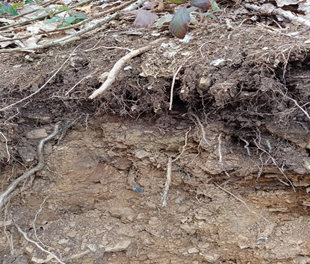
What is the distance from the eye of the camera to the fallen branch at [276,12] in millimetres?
1477

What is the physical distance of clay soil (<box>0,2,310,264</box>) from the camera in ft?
4.26

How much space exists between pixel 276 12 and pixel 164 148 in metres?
0.93

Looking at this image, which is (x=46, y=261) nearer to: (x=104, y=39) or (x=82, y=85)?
(x=82, y=85)

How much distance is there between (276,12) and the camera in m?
1.55

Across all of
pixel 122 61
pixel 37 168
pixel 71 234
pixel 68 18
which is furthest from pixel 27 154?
pixel 68 18

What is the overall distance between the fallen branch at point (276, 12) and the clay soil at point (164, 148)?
0.06 metres

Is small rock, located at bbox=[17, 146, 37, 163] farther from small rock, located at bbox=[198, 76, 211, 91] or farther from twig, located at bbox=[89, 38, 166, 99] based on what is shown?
small rock, located at bbox=[198, 76, 211, 91]

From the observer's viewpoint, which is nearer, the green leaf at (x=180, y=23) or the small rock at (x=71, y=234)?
the green leaf at (x=180, y=23)

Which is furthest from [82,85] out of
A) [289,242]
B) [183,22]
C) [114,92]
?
[289,242]

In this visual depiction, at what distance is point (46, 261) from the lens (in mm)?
1572

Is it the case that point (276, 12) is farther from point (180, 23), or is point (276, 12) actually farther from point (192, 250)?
point (192, 250)

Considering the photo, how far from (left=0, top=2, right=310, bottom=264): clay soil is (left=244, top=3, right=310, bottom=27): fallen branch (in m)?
0.06

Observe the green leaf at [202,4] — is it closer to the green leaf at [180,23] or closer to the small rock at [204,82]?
the green leaf at [180,23]

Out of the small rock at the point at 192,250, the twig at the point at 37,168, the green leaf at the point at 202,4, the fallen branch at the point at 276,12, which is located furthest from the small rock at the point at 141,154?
the fallen branch at the point at 276,12
